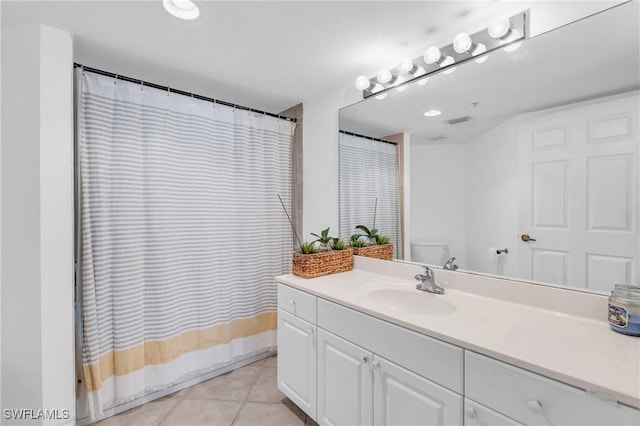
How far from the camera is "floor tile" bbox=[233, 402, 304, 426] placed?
165 centimetres

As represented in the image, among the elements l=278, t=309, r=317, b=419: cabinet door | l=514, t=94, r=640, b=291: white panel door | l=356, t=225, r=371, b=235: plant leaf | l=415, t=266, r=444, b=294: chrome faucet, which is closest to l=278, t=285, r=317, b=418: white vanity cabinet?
l=278, t=309, r=317, b=419: cabinet door

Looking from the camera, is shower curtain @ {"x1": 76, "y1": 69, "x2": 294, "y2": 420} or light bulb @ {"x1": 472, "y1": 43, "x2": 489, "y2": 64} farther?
shower curtain @ {"x1": 76, "y1": 69, "x2": 294, "y2": 420}

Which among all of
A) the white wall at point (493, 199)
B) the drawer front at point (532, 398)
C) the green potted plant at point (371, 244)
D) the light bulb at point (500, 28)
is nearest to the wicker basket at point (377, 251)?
the green potted plant at point (371, 244)

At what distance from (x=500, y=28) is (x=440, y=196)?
0.82 metres

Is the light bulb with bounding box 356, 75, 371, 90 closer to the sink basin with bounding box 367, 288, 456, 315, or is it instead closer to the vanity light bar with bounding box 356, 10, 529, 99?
the vanity light bar with bounding box 356, 10, 529, 99

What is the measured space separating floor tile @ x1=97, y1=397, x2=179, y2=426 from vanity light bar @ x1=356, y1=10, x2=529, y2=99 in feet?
7.96

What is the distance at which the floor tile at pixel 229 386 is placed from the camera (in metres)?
1.90

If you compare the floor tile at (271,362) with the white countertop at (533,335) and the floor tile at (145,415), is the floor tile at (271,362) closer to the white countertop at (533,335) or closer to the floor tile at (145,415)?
the floor tile at (145,415)

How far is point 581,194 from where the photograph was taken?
1.10 meters

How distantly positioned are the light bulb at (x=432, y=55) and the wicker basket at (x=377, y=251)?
1111 mm

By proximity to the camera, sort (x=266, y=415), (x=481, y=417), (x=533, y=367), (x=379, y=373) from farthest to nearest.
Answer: (x=266, y=415)
(x=379, y=373)
(x=481, y=417)
(x=533, y=367)

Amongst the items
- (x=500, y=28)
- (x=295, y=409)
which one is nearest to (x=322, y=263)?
(x=295, y=409)

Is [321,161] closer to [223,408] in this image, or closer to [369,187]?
[369,187]

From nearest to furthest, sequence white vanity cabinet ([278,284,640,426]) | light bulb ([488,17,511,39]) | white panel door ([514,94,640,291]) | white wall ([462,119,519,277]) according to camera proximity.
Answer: white vanity cabinet ([278,284,640,426]), white panel door ([514,94,640,291]), light bulb ([488,17,511,39]), white wall ([462,119,519,277])
